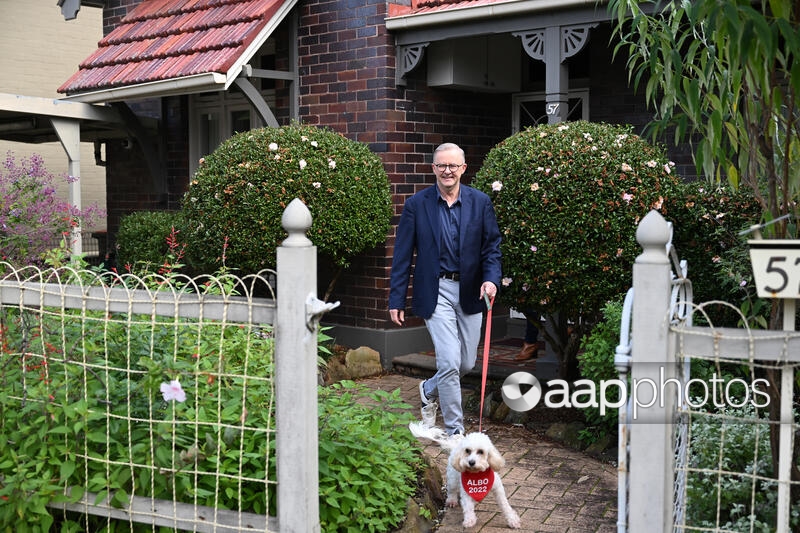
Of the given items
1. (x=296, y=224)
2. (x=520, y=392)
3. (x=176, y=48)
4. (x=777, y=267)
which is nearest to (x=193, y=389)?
(x=296, y=224)

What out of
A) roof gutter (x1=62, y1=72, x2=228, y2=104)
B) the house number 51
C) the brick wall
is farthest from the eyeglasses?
roof gutter (x1=62, y1=72, x2=228, y2=104)

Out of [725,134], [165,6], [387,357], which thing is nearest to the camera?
[725,134]

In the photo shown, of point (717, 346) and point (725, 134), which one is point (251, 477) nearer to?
point (717, 346)

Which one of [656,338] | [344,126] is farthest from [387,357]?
[656,338]

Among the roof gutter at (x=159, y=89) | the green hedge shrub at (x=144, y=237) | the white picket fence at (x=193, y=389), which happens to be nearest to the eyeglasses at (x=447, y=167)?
the white picket fence at (x=193, y=389)

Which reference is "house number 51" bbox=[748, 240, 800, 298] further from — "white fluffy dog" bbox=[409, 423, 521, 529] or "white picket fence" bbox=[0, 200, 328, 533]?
"white fluffy dog" bbox=[409, 423, 521, 529]

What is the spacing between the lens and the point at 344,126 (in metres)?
9.36

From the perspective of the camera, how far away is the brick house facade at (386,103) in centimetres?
907

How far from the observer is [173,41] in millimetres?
10047

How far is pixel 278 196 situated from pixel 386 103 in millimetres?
1551

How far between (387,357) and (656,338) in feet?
19.8

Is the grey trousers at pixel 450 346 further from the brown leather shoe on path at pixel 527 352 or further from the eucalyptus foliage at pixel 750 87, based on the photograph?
the brown leather shoe on path at pixel 527 352

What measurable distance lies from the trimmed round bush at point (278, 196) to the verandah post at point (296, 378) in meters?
4.54

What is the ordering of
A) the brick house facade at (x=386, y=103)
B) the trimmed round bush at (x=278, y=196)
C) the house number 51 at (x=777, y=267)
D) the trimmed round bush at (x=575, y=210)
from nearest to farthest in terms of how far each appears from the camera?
the house number 51 at (x=777, y=267), the trimmed round bush at (x=575, y=210), the trimmed round bush at (x=278, y=196), the brick house facade at (x=386, y=103)
